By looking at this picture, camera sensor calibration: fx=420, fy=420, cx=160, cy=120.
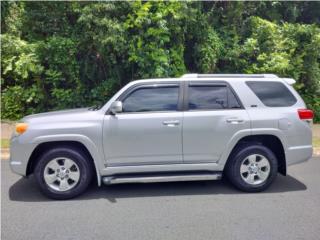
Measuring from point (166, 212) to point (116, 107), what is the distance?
158cm

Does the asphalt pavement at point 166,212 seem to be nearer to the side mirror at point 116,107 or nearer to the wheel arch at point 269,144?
the wheel arch at point 269,144

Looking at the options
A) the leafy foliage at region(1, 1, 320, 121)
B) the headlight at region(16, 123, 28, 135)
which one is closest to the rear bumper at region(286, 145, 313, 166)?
the headlight at region(16, 123, 28, 135)

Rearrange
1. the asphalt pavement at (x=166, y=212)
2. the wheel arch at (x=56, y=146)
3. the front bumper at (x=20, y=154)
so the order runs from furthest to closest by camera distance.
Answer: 1. the wheel arch at (x=56, y=146)
2. the front bumper at (x=20, y=154)
3. the asphalt pavement at (x=166, y=212)

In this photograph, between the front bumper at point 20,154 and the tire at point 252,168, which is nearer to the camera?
the front bumper at point 20,154

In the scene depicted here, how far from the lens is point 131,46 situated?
32.6ft

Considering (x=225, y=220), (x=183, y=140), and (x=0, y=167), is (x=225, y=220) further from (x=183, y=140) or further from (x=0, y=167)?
(x=0, y=167)

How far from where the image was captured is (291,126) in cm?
612

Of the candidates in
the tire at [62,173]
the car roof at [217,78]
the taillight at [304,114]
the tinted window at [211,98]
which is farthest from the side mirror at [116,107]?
the taillight at [304,114]

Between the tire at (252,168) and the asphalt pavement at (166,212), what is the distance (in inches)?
5.8

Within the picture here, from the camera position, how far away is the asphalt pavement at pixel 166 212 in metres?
4.62

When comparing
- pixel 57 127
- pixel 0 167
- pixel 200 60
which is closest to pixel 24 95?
pixel 0 167

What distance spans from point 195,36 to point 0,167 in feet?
19.6

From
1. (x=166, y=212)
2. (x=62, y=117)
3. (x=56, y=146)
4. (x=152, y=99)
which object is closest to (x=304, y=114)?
(x=152, y=99)

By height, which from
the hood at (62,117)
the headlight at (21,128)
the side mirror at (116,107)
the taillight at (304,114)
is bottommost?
the taillight at (304,114)
